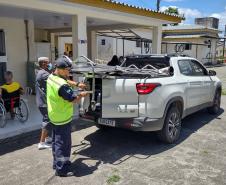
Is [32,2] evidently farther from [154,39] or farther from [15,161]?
[154,39]

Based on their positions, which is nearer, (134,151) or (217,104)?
(134,151)

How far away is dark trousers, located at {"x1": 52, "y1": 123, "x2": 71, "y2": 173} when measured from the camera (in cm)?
451

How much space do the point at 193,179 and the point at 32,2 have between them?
559 cm

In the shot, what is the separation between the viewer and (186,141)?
616cm

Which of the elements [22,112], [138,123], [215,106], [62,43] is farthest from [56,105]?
[62,43]

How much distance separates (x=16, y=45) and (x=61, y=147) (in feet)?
25.9

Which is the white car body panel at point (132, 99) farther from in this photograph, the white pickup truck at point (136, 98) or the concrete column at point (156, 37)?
the concrete column at point (156, 37)

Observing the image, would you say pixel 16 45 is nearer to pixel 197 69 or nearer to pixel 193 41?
pixel 197 69

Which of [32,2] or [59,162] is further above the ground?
[32,2]

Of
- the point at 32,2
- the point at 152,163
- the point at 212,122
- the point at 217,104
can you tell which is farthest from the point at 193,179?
the point at 32,2

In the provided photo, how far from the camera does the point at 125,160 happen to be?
513 centimetres

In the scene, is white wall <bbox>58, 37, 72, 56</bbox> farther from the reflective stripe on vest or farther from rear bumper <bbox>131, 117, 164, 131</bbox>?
the reflective stripe on vest

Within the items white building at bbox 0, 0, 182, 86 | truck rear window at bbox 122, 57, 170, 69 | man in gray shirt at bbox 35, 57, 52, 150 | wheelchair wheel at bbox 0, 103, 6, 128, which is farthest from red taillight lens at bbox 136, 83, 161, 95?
white building at bbox 0, 0, 182, 86

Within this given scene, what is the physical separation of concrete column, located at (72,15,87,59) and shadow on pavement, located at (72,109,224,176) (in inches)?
118
